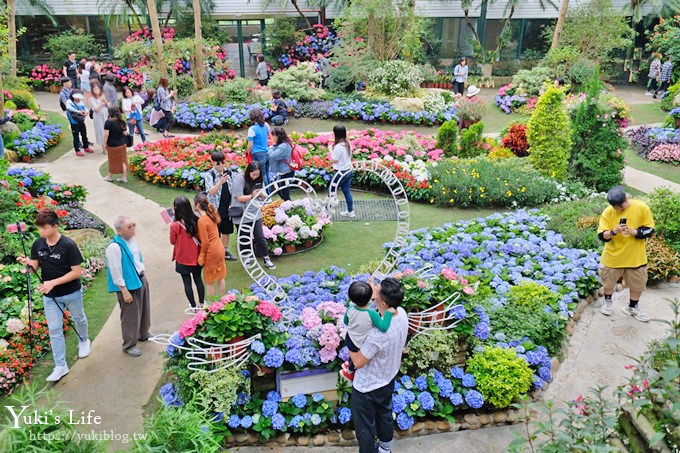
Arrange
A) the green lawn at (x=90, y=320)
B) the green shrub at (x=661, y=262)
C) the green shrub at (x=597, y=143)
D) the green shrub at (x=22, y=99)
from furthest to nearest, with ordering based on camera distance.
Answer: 1. the green shrub at (x=22, y=99)
2. the green shrub at (x=597, y=143)
3. the green shrub at (x=661, y=262)
4. the green lawn at (x=90, y=320)

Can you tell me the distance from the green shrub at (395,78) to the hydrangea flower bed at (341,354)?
37.0ft

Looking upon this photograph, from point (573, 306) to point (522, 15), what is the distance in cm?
2050

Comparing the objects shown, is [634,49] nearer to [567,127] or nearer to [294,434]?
[567,127]

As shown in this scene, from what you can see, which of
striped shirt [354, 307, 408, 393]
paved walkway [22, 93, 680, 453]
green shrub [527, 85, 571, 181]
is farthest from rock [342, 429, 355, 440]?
green shrub [527, 85, 571, 181]

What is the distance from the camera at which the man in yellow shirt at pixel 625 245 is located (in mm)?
6277

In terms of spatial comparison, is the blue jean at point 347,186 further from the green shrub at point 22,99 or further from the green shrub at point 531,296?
the green shrub at point 22,99

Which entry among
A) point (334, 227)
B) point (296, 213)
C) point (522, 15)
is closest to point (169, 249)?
point (296, 213)

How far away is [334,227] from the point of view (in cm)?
934

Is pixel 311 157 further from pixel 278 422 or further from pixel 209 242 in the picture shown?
pixel 278 422

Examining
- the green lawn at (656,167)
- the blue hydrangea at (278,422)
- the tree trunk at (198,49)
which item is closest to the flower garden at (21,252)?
the blue hydrangea at (278,422)

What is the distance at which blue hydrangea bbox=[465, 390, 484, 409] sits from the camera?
518 centimetres

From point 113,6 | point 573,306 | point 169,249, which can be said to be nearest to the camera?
point 573,306

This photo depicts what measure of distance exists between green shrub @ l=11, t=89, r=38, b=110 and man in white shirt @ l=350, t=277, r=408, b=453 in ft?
44.7

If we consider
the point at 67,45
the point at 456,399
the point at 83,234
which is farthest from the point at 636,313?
the point at 67,45
